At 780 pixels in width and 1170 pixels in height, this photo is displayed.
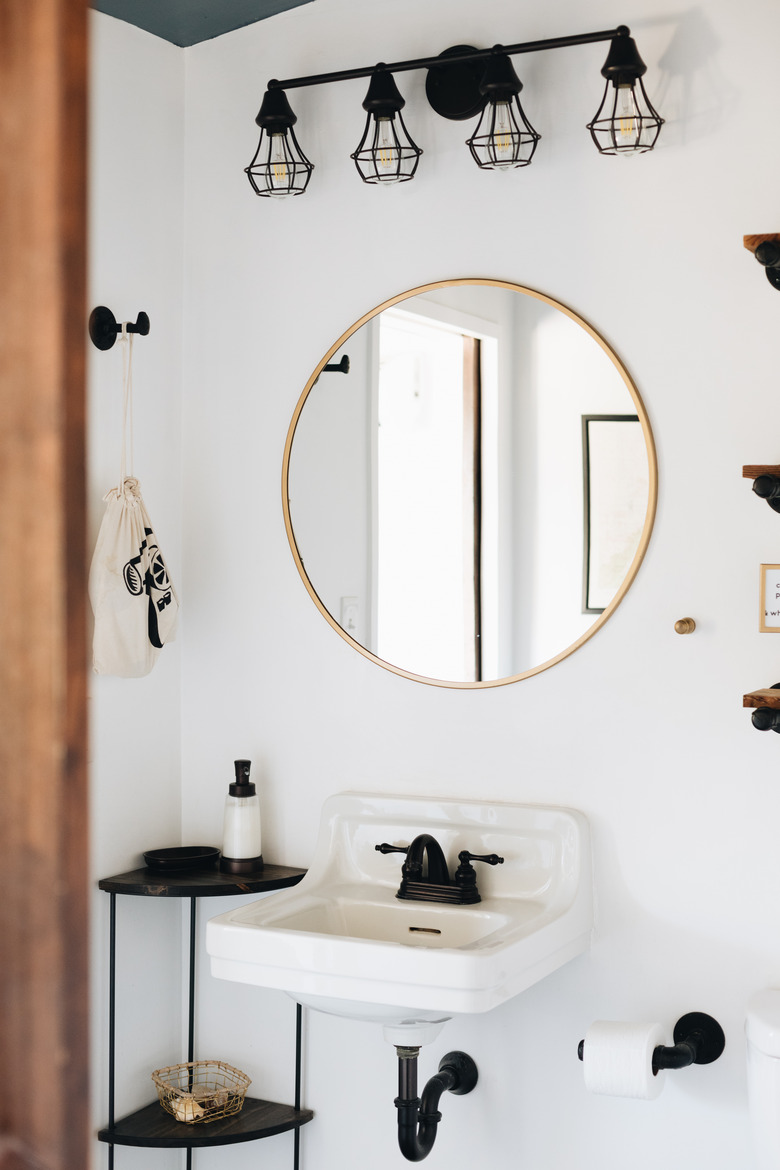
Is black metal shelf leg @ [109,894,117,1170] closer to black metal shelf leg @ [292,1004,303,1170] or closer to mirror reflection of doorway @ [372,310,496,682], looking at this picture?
black metal shelf leg @ [292,1004,303,1170]

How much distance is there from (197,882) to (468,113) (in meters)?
1.50

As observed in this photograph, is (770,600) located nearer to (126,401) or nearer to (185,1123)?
(126,401)

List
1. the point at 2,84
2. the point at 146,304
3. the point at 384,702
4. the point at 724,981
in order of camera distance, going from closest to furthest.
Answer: the point at 2,84 < the point at 724,981 < the point at 384,702 < the point at 146,304

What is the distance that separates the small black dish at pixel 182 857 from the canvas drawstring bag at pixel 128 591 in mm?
380

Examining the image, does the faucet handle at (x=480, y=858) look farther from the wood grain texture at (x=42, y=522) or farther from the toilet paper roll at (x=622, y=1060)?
the wood grain texture at (x=42, y=522)

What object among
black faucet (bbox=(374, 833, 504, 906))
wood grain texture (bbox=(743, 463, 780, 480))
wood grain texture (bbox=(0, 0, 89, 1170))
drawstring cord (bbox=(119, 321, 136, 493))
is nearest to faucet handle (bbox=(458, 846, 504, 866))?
black faucet (bbox=(374, 833, 504, 906))

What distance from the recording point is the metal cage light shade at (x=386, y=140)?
6.43 feet

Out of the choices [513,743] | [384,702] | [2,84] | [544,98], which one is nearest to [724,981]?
[513,743]

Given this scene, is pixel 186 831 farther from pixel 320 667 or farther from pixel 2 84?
pixel 2 84

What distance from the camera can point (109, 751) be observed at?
2107 mm

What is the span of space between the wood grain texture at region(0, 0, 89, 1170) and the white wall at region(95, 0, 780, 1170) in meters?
1.65

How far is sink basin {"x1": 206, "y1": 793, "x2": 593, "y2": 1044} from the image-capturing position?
1580mm

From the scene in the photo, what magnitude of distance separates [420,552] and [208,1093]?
45.9 inches

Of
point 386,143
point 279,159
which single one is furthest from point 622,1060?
point 279,159
